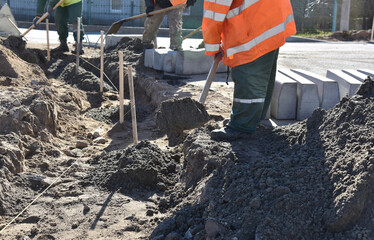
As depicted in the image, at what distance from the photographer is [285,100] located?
5203 mm

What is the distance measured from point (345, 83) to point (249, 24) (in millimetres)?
1620

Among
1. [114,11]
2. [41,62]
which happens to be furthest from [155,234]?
[114,11]

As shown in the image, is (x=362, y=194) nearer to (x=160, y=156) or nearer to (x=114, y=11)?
(x=160, y=156)

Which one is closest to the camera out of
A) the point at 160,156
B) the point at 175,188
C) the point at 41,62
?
the point at 175,188

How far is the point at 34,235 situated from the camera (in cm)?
345

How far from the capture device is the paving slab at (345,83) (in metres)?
4.84

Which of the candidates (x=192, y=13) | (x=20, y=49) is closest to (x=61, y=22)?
(x=20, y=49)

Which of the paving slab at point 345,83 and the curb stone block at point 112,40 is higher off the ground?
the curb stone block at point 112,40

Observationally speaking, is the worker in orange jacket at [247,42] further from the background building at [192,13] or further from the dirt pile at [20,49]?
the background building at [192,13]

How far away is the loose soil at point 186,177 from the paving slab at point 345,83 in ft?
3.30

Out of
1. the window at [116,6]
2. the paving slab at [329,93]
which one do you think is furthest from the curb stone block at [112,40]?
the window at [116,6]

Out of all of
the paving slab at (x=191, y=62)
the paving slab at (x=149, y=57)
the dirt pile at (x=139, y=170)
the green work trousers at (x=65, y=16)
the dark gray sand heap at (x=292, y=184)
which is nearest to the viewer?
the dark gray sand heap at (x=292, y=184)

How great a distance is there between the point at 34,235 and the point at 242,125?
187 cm

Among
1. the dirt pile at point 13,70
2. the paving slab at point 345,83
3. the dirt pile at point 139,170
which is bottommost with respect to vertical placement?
the dirt pile at point 139,170
